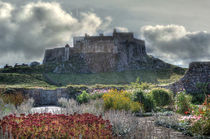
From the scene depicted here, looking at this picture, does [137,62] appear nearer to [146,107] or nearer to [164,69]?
[164,69]

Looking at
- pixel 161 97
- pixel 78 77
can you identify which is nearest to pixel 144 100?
pixel 161 97

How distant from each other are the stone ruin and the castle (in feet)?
127

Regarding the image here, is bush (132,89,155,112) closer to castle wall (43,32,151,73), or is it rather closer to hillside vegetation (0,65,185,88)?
hillside vegetation (0,65,185,88)

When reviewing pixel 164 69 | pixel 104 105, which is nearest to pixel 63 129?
pixel 104 105

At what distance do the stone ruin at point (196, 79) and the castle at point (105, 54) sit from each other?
38.7m

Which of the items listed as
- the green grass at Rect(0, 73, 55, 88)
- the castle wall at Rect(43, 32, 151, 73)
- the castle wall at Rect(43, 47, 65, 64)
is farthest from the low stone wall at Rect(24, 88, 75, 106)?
the castle wall at Rect(43, 47, 65, 64)

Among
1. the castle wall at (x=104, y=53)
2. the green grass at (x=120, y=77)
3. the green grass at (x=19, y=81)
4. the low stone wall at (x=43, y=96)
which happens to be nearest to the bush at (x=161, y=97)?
the low stone wall at (x=43, y=96)

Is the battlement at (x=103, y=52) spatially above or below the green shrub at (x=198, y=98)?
above

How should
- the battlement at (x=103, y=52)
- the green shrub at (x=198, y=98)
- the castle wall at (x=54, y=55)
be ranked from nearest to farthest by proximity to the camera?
the green shrub at (x=198, y=98) → the battlement at (x=103, y=52) → the castle wall at (x=54, y=55)

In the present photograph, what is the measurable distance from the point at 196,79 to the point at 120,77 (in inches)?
1255

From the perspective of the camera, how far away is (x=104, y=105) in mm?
9758

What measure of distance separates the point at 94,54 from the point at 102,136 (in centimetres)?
5649

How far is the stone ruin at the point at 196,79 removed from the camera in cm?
1529

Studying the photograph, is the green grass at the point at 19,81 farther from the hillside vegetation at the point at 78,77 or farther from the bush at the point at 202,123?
the bush at the point at 202,123
